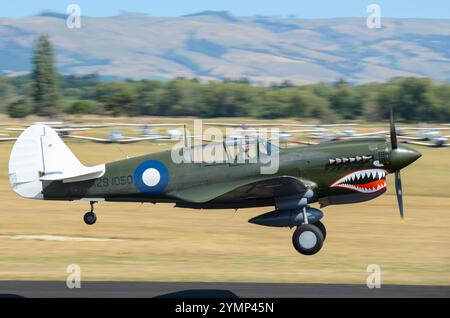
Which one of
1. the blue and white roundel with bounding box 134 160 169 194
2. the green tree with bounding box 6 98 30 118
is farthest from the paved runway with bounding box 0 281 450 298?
the green tree with bounding box 6 98 30 118

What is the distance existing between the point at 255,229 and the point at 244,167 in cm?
625

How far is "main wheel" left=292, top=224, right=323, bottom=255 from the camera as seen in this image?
14289 millimetres

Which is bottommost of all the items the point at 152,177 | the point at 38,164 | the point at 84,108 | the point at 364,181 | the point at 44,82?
the point at 364,181

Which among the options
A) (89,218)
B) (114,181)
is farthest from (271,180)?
(89,218)

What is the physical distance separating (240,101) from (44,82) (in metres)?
24.6

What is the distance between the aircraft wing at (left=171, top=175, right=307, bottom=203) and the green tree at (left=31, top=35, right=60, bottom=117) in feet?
247

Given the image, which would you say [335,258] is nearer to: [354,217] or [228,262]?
[228,262]

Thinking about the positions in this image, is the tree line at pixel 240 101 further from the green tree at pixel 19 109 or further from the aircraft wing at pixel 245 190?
the aircraft wing at pixel 245 190

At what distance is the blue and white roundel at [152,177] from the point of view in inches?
575

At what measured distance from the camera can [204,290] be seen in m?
13.3

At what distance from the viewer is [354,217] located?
22.7 m

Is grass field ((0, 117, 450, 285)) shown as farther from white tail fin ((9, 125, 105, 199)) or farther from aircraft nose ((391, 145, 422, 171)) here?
aircraft nose ((391, 145, 422, 171))

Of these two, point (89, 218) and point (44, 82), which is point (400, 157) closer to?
point (89, 218)
